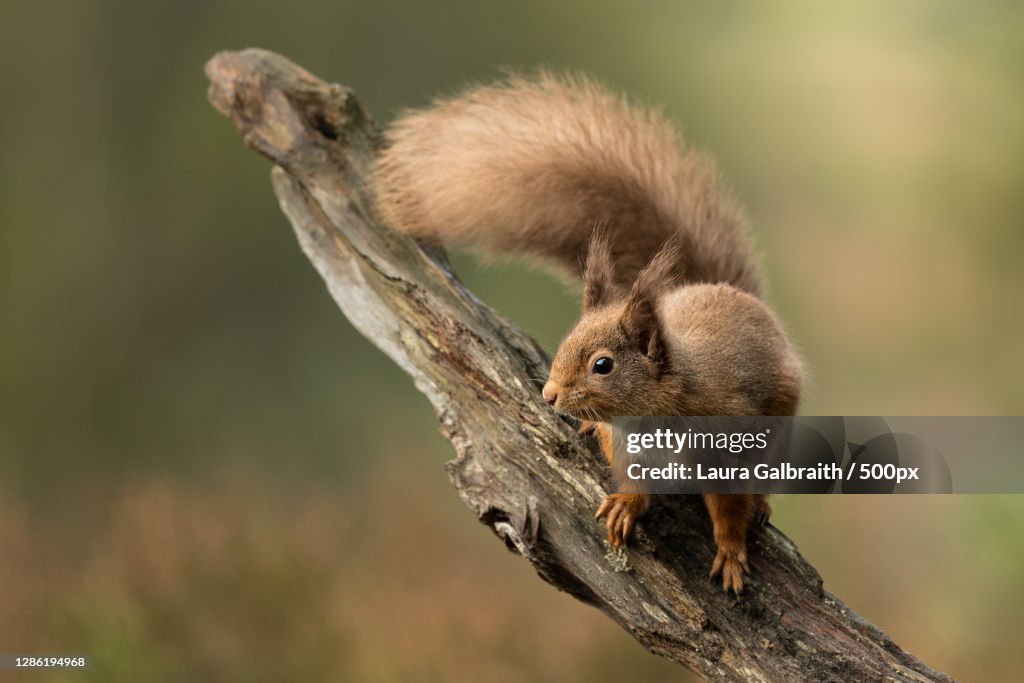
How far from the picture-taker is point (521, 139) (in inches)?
87.4

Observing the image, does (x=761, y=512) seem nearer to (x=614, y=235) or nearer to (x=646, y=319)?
(x=646, y=319)

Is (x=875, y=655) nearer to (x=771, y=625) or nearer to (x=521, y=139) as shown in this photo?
(x=771, y=625)

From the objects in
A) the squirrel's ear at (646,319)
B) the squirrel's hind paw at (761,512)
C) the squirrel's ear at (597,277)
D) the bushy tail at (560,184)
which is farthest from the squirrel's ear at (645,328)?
the bushy tail at (560,184)

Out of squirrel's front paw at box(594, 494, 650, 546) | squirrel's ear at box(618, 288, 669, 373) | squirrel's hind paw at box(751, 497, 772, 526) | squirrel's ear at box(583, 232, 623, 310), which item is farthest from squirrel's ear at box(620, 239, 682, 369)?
squirrel's hind paw at box(751, 497, 772, 526)

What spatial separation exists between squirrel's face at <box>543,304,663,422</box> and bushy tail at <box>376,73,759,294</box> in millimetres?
521

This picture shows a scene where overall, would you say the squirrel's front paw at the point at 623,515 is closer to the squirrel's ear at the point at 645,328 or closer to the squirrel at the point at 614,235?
the squirrel at the point at 614,235

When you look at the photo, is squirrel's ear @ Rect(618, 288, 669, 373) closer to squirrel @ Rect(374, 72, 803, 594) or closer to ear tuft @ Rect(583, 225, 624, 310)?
squirrel @ Rect(374, 72, 803, 594)

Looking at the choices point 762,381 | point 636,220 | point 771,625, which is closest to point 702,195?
point 636,220

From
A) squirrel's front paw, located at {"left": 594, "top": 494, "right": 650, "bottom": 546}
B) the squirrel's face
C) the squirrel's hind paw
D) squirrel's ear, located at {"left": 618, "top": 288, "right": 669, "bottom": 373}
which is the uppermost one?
squirrel's ear, located at {"left": 618, "top": 288, "right": 669, "bottom": 373}

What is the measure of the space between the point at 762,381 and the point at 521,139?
823 mm

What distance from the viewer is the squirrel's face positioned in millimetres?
1562

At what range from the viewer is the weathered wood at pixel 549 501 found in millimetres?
1640

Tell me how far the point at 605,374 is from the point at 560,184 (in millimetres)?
707

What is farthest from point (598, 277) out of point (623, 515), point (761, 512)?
point (761, 512)
